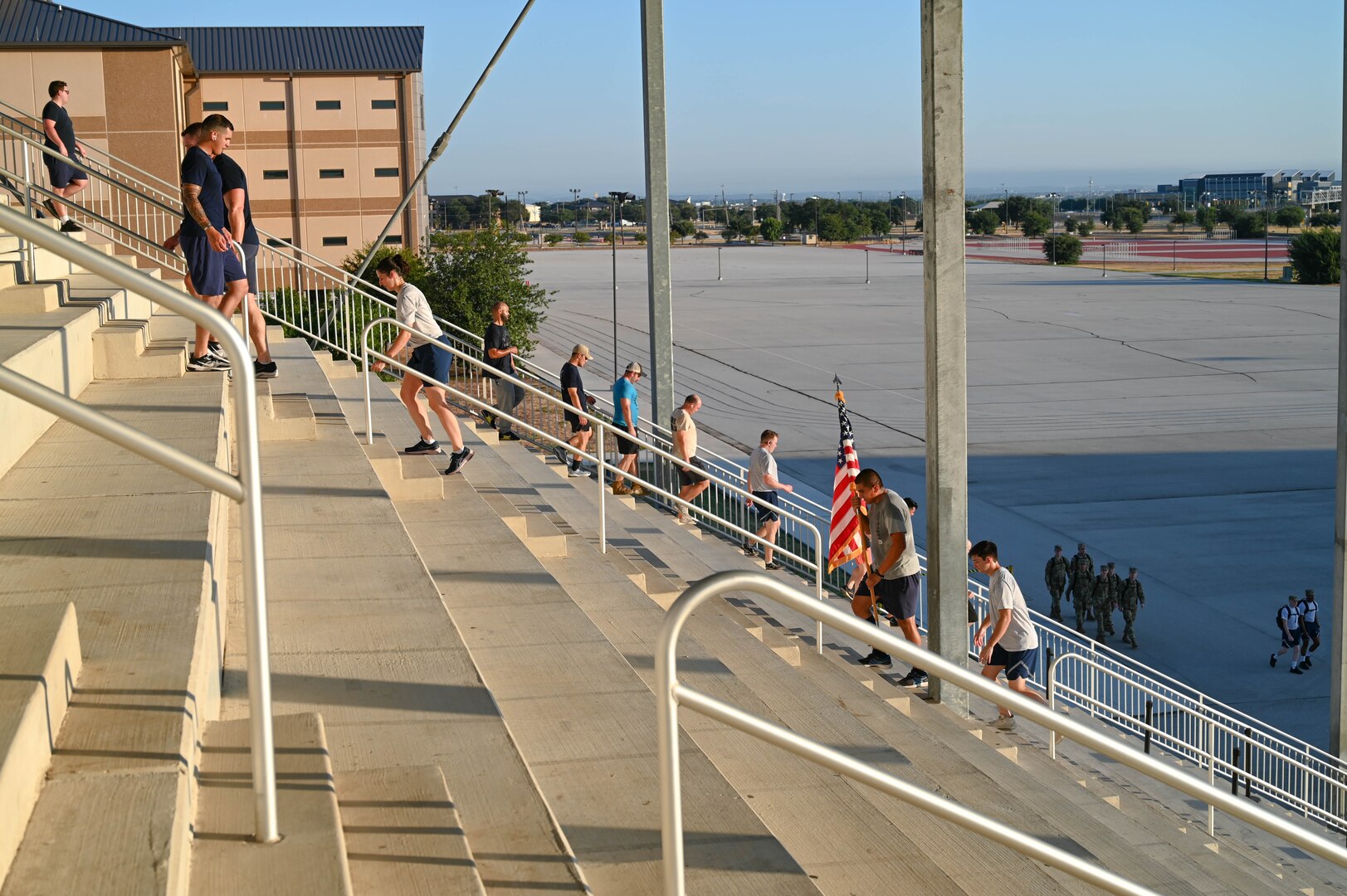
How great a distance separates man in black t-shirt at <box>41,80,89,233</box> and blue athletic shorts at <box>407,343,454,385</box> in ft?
13.3

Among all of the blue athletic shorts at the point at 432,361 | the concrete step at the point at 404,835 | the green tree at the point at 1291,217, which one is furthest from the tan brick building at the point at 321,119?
the green tree at the point at 1291,217

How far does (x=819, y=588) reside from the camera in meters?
10.0

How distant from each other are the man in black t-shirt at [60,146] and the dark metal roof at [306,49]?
40604 millimetres

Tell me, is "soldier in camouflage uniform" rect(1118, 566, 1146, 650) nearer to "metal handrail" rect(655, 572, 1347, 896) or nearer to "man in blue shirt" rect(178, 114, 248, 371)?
"man in blue shirt" rect(178, 114, 248, 371)

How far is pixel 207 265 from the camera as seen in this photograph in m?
8.49

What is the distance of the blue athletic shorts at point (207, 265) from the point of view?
27.8 feet

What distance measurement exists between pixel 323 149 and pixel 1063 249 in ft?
268

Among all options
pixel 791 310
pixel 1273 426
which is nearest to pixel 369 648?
pixel 1273 426

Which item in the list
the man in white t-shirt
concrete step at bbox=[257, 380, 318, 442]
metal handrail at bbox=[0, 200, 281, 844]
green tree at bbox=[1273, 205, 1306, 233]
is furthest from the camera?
green tree at bbox=[1273, 205, 1306, 233]

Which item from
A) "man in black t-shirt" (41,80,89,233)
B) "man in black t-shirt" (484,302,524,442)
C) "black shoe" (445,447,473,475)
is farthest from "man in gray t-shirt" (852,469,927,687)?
"man in black t-shirt" (41,80,89,233)

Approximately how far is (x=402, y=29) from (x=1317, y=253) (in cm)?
6419

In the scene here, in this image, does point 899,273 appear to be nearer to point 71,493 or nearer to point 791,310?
point 791,310

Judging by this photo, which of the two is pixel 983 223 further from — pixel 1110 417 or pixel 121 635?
pixel 121 635

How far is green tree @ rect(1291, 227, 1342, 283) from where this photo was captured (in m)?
87.7
